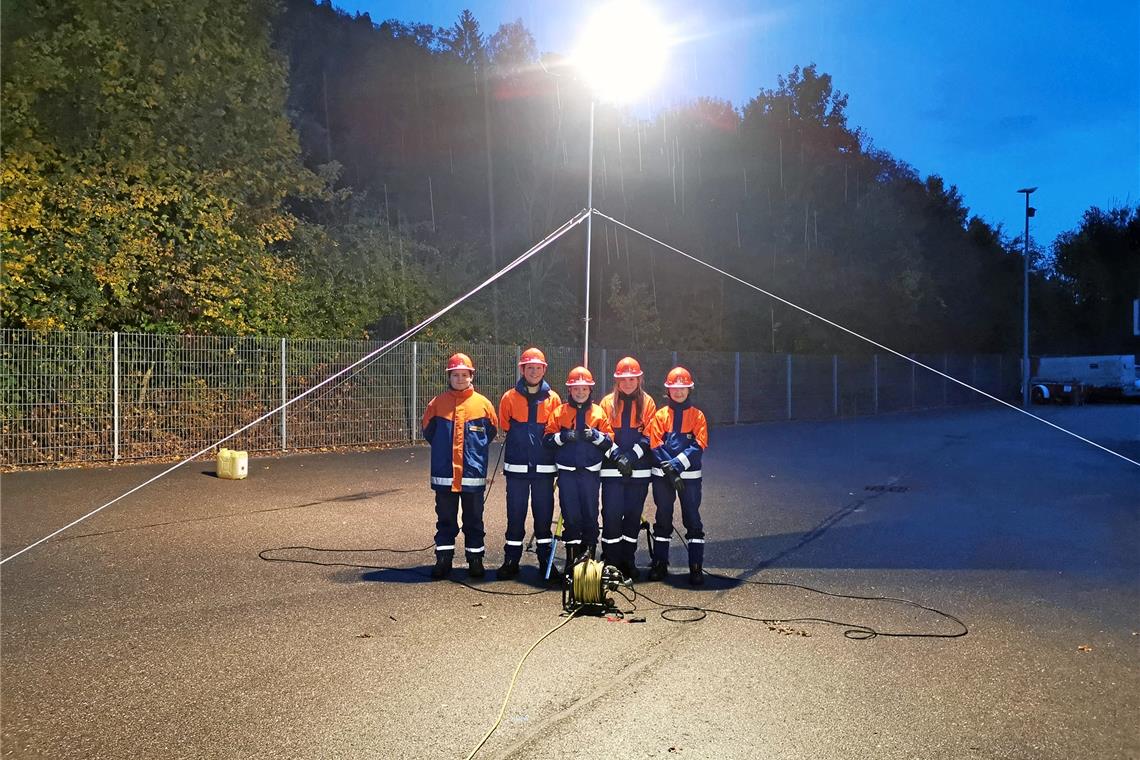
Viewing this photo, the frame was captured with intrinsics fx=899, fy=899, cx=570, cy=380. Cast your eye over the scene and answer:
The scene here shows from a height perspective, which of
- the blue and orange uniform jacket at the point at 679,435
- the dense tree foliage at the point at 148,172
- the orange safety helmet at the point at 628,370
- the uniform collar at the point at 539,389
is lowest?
the blue and orange uniform jacket at the point at 679,435

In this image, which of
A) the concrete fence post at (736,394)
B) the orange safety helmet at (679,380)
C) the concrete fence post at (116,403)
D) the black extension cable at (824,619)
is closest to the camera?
the black extension cable at (824,619)

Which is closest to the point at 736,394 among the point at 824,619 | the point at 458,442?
the point at 458,442

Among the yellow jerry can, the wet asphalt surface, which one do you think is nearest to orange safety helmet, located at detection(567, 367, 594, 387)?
the wet asphalt surface

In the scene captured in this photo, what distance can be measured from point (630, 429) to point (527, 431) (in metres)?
0.84

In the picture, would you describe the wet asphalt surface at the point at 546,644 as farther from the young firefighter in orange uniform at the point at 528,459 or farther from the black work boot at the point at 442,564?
the young firefighter in orange uniform at the point at 528,459

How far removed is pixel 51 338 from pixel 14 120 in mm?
3916

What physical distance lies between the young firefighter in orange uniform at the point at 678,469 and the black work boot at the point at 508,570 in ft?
3.63

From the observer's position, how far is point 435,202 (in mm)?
37750

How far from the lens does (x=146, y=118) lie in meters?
16.6

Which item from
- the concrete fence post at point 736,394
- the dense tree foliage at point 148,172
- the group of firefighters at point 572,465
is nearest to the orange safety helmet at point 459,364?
the group of firefighters at point 572,465

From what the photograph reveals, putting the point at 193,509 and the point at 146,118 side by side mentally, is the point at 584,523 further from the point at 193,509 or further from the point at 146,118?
the point at 146,118

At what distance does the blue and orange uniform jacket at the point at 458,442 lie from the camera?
23.6ft

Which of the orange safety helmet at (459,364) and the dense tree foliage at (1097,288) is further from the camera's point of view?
the dense tree foliage at (1097,288)

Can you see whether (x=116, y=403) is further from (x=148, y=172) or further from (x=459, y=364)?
(x=459, y=364)
